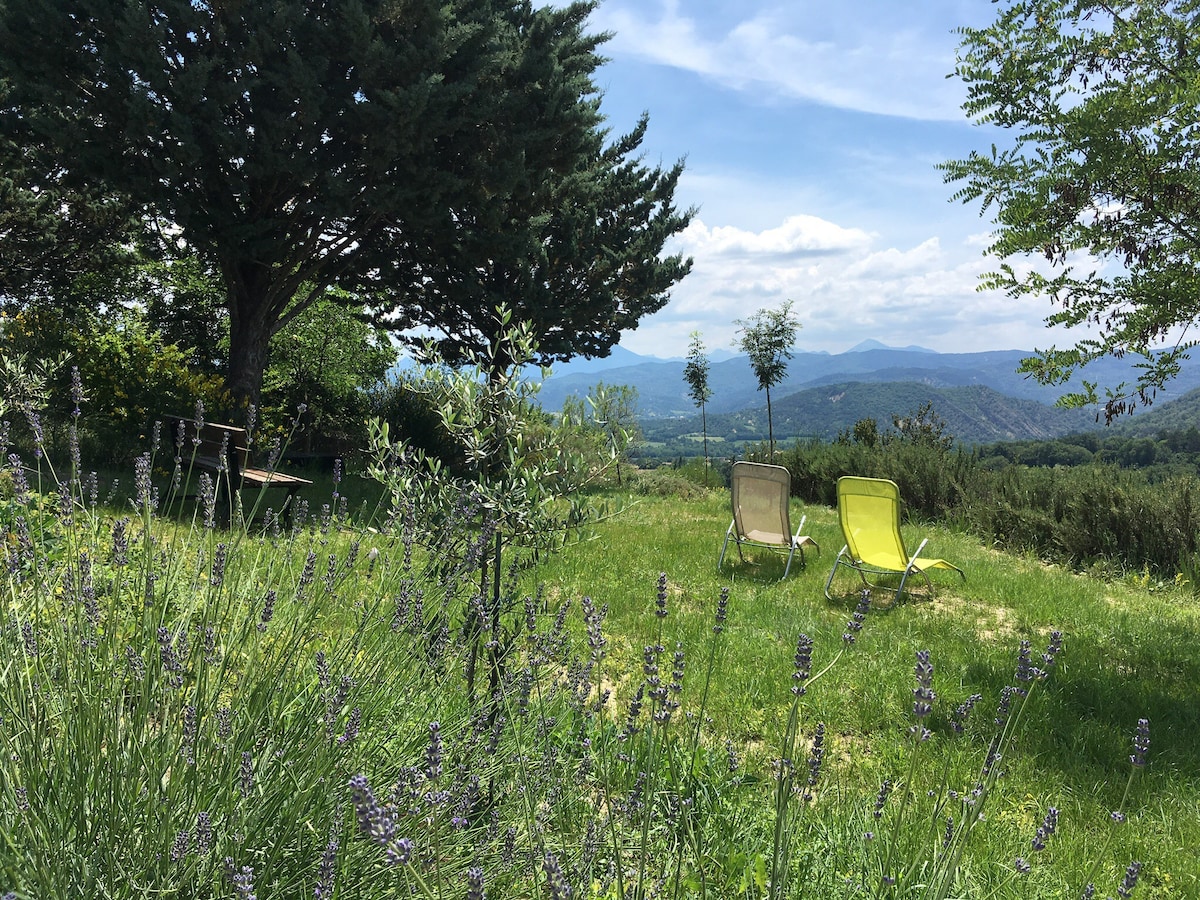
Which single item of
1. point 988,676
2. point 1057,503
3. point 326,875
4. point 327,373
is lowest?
point 988,676

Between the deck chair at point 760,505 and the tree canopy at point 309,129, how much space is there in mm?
7373

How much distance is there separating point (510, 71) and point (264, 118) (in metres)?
5.07

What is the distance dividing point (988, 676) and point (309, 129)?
37.3 ft

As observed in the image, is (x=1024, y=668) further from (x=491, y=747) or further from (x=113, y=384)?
(x=113, y=384)

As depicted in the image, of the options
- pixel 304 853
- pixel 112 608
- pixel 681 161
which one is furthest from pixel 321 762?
pixel 681 161

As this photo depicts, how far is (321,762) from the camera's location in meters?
1.77

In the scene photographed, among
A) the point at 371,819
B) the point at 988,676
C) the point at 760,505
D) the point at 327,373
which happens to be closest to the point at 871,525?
the point at 760,505

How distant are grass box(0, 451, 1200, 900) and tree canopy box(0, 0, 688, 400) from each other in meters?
8.02

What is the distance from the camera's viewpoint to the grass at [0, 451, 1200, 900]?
1.61 meters

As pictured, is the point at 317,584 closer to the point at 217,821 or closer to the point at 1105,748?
the point at 217,821

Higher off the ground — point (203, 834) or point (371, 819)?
point (371, 819)

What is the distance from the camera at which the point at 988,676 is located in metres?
4.61

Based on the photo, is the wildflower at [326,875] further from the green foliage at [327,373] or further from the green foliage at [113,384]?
the green foliage at [327,373]

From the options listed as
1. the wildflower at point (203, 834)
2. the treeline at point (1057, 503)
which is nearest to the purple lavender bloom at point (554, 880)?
the wildflower at point (203, 834)
